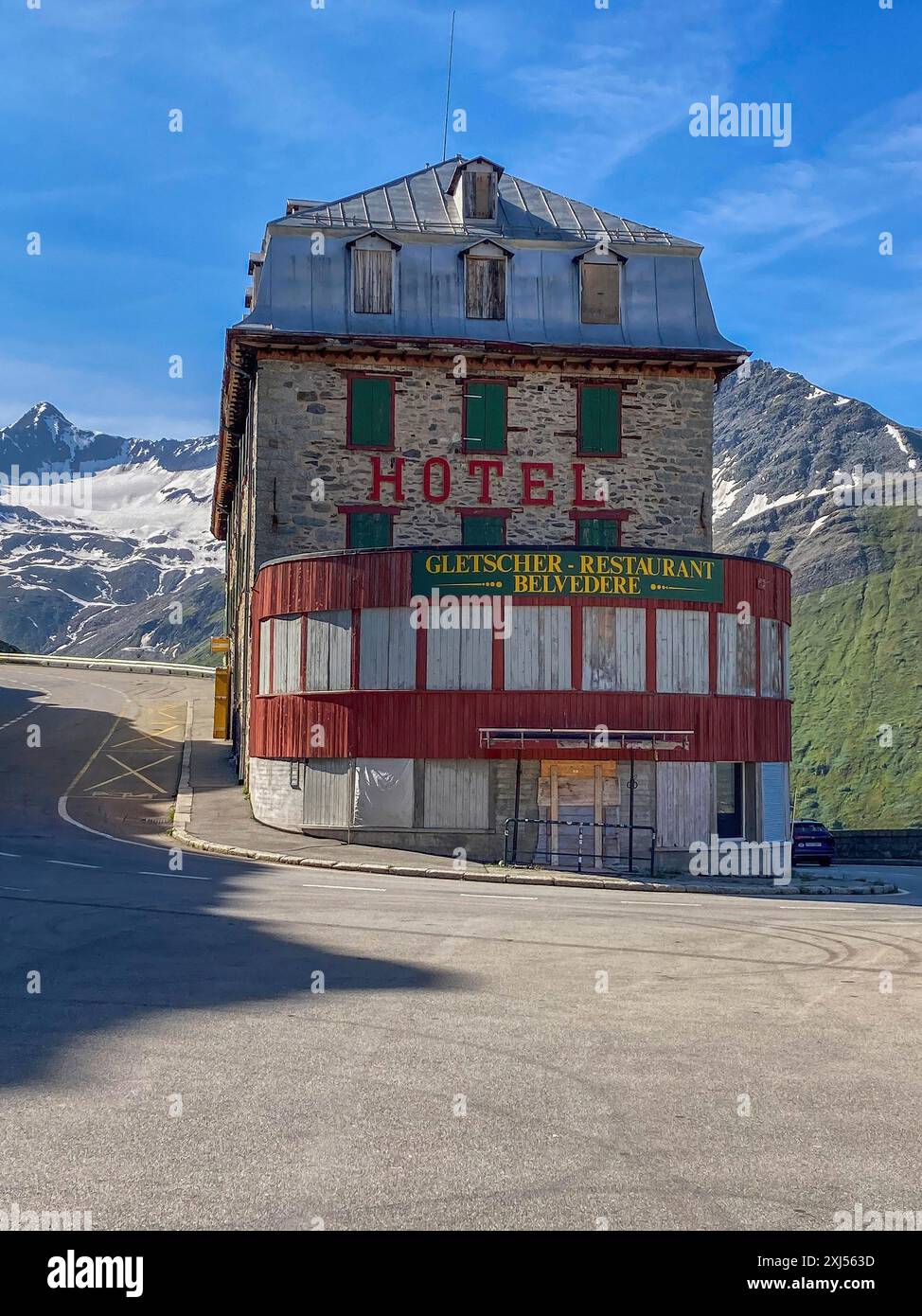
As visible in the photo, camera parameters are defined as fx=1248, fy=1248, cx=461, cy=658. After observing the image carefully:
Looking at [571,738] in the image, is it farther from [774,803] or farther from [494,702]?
[774,803]

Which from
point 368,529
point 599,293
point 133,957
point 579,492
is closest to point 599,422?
point 579,492

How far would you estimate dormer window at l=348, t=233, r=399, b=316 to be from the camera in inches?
1283

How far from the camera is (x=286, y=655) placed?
2766 cm

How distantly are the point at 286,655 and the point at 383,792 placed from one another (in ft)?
13.5

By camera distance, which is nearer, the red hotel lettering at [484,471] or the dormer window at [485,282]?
the red hotel lettering at [484,471]

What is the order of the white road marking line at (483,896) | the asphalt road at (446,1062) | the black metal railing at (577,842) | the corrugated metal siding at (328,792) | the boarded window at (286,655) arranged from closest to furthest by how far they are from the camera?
the asphalt road at (446,1062) → the white road marking line at (483,896) → the black metal railing at (577,842) → the corrugated metal siding at (328,792) → the boarded window at (286,655)

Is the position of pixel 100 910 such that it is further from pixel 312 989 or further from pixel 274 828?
pixel 274 828

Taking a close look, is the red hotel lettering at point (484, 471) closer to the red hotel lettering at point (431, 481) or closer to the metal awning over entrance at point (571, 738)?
the red hotel lettering at point (431, 481)

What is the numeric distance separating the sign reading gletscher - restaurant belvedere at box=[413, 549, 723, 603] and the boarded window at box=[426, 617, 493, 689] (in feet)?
2.92

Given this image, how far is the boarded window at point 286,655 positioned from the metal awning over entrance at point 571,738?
4705 millimetres

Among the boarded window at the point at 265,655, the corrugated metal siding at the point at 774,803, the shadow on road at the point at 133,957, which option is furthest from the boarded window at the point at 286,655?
the corrugated metal siding at the point at 774,803

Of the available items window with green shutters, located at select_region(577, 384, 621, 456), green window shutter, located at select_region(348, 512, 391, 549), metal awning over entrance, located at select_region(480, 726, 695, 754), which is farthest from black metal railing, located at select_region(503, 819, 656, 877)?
window with green shutters, located at select_region(577, 384, 621, 456)

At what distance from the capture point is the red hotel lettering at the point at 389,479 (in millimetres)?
32250
